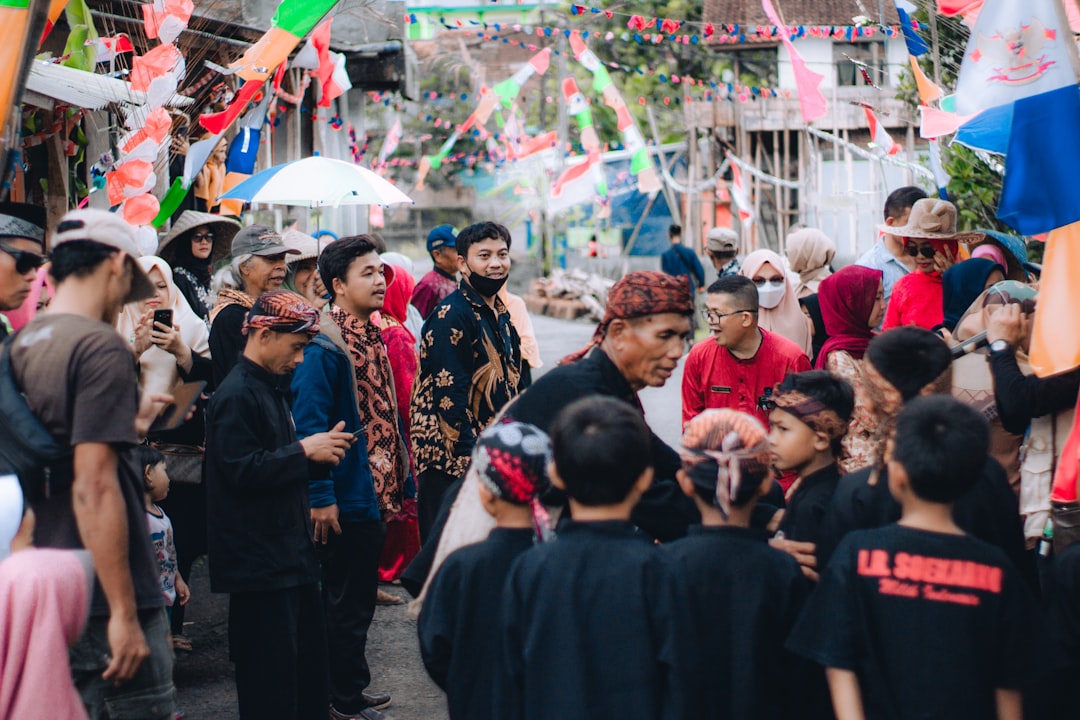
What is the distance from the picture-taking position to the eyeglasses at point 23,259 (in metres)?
4.16

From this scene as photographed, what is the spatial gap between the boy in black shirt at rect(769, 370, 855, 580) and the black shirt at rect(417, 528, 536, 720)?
1.00 m

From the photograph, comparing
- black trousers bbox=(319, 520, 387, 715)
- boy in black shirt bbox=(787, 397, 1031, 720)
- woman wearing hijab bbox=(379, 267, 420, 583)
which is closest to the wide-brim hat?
woman wearing hijab bbox=(379, 267, 420, 583)

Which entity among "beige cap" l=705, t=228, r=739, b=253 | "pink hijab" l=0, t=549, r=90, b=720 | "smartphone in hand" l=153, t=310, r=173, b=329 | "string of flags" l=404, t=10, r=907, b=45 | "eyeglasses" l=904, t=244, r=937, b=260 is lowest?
"pink hijab" l=0, t=549, r=90, b=720

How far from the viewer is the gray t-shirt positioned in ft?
10.8

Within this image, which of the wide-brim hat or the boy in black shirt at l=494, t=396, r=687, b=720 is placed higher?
the wide-brim hat

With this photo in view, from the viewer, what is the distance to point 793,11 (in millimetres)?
22516

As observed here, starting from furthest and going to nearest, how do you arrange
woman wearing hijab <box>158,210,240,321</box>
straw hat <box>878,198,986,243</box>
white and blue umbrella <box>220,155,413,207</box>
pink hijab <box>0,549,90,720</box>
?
1. white and blue umbrella <box>220,155,413,207</box>
2. woman wearing hijab <box>158,210,240,321</box>
3. straw hat <box>878,198,986,243</box>
4. pink hijab <box>0,549,90,720</box>

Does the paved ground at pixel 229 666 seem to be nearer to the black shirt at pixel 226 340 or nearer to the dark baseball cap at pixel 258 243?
the black shirt at pixel 226 340

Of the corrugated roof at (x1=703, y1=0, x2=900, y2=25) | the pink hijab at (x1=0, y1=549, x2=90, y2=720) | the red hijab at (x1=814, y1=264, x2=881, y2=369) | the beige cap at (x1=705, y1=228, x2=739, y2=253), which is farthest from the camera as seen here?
the corrugated roof at (x1=703, y1=0, x2=900, y2=25)

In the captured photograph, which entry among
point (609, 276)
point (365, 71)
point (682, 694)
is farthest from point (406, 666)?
point (609, 276)

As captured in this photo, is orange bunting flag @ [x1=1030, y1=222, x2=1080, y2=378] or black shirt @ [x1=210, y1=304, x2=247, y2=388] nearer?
orange bunting flag @ [x1=1030, y1=222, x2=1080, y2=378]

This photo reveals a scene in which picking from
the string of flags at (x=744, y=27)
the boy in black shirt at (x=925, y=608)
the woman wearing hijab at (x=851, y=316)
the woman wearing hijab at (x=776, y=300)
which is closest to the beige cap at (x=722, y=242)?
the string of flags at (x=744, y=27)

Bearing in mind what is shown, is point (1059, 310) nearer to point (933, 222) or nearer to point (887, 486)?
point (887, 486)

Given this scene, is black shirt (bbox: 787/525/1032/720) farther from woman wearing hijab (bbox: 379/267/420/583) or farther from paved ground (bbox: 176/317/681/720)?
woman wearing hijab (bbox: 379/267/420/583)
